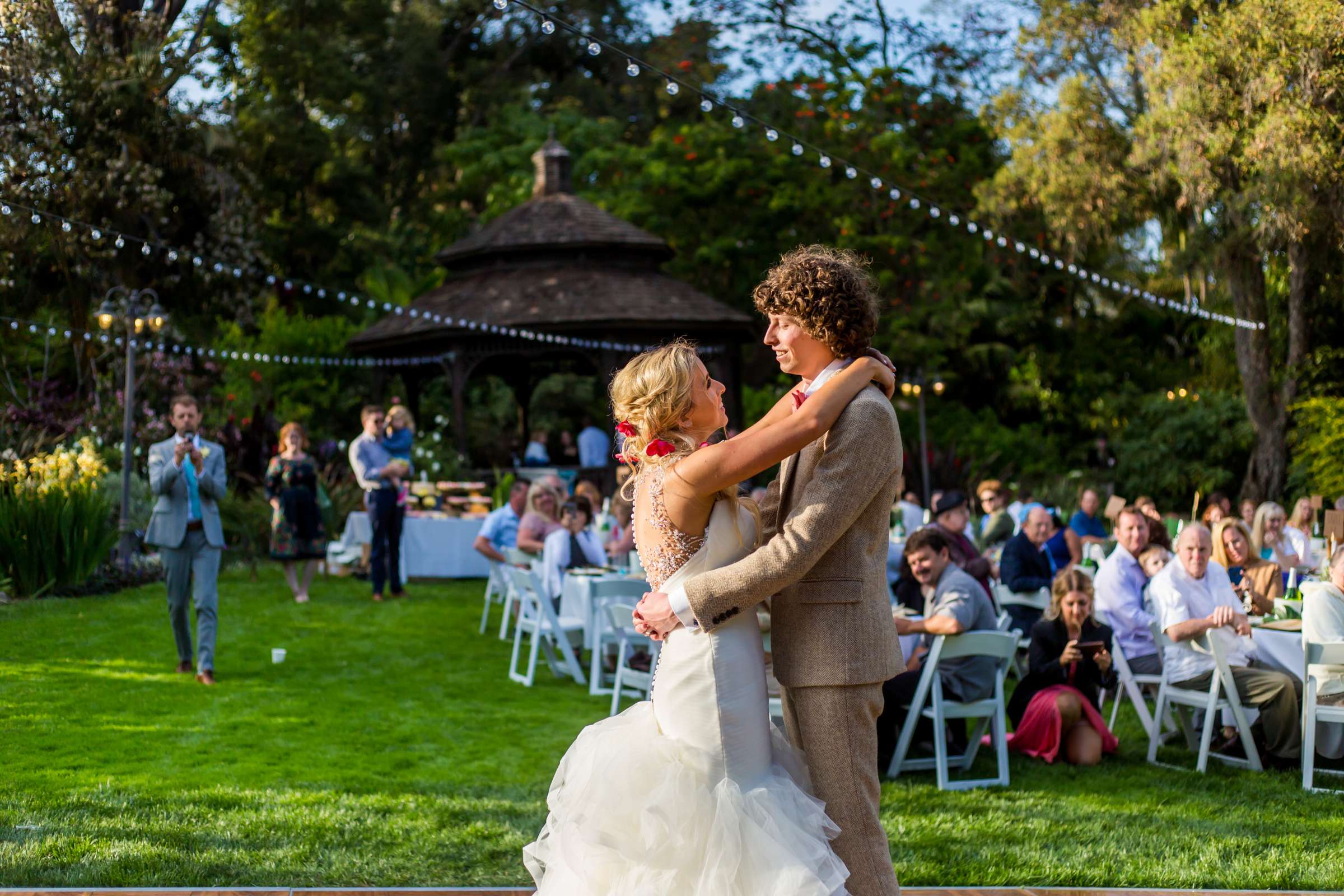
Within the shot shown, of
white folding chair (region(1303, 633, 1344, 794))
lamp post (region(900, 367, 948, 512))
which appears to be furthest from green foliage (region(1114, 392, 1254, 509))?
white folding chair (region(1303, 633, 1344, 794))

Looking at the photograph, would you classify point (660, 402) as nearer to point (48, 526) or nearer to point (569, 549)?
point (48, 526)

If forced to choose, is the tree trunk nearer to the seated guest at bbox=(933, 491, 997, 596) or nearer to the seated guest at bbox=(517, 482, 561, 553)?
the seated guest at bbox=(933, 491, 997, 596)

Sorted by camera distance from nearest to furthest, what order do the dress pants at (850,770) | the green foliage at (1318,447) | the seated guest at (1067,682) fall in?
the dress pants at (850,770)
the seated guest at (1067,682)
the green foliage at (1318,447)

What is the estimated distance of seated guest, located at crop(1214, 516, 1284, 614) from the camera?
7984 mm

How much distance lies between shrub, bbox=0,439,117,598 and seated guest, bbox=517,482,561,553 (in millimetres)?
3115

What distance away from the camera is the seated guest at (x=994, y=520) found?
11.2 meters

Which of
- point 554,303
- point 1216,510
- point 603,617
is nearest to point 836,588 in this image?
point 603,617

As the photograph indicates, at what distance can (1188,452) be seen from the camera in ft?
69.4

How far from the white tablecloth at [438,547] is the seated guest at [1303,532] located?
8136 mm

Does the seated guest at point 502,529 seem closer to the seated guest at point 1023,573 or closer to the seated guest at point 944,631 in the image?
the seated guest at point 1023,573

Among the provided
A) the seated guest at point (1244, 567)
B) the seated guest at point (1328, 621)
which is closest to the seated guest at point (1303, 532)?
the seated guest at point (1244, 567)

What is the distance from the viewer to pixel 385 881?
4512mm

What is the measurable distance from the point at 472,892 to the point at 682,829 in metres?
1.62

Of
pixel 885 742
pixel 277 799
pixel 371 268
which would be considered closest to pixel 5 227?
pixel 277 799
